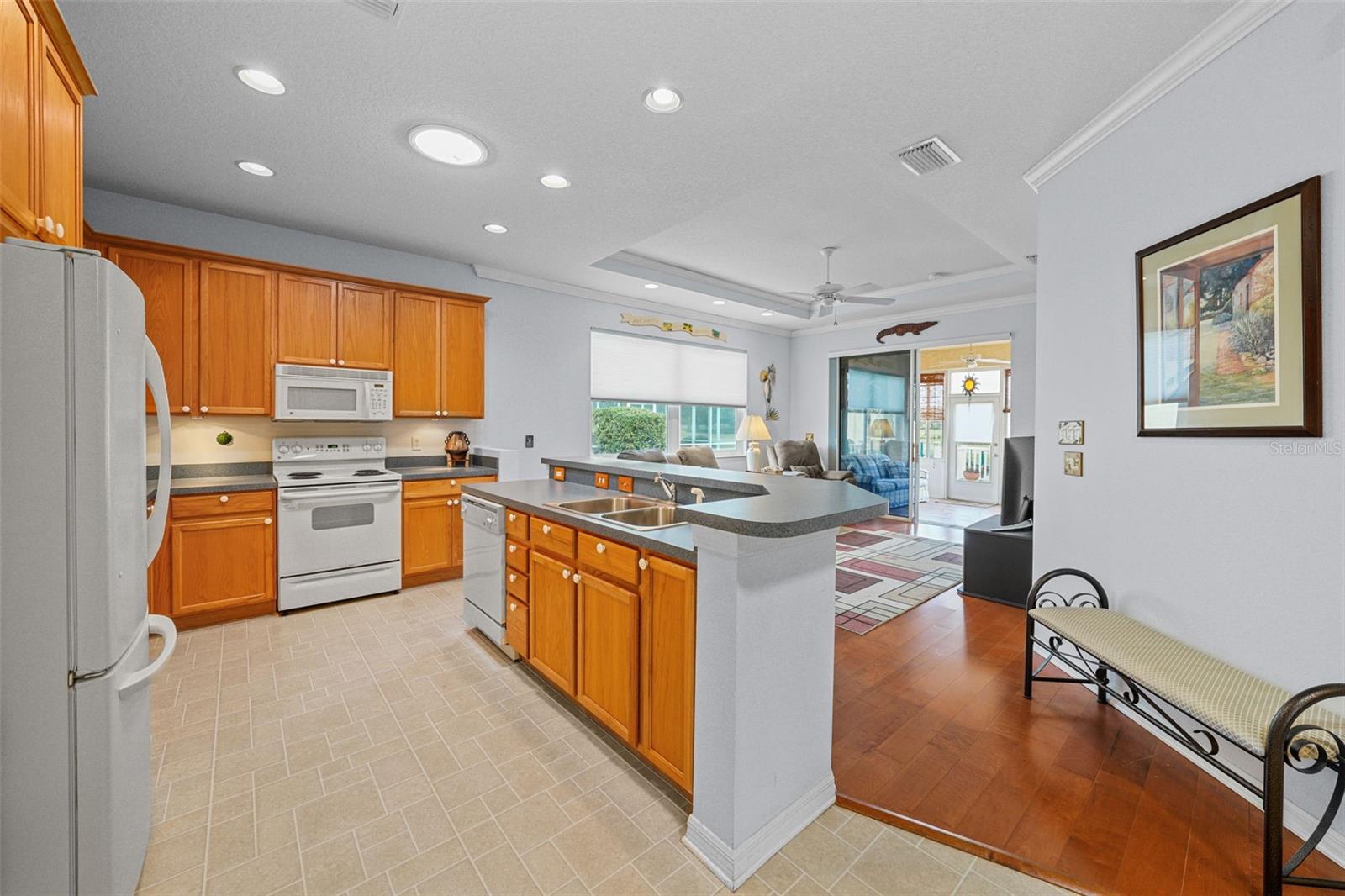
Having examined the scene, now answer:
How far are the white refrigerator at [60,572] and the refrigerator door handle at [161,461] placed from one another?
0.26 m

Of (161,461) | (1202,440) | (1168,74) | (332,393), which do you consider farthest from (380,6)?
(1202,440)

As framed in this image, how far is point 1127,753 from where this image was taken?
81.9 inches

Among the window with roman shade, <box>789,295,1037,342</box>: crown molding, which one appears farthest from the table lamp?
<box>789,295,1037,342</box>: crown molding

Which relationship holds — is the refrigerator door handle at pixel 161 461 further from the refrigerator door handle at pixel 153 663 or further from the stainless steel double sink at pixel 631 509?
the stainless steel double sink at pixel 631 509

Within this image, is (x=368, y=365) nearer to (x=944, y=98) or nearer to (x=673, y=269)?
(x=673, y=269)

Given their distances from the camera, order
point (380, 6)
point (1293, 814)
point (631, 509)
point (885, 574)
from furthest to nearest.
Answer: point (885, 574), point (631, 509), point (380, 6), point (1293, 814)

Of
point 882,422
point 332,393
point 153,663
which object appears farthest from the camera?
point 882,422

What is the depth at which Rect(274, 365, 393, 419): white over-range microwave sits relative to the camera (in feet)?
12.0

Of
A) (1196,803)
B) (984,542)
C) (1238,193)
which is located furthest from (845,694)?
(1238,193)

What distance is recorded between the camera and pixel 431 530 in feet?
13.6

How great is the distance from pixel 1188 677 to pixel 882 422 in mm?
5640

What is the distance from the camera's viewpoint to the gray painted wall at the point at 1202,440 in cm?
158

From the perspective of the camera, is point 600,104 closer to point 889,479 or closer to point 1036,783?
point 1036,783

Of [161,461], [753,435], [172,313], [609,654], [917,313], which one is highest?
[917,313]
